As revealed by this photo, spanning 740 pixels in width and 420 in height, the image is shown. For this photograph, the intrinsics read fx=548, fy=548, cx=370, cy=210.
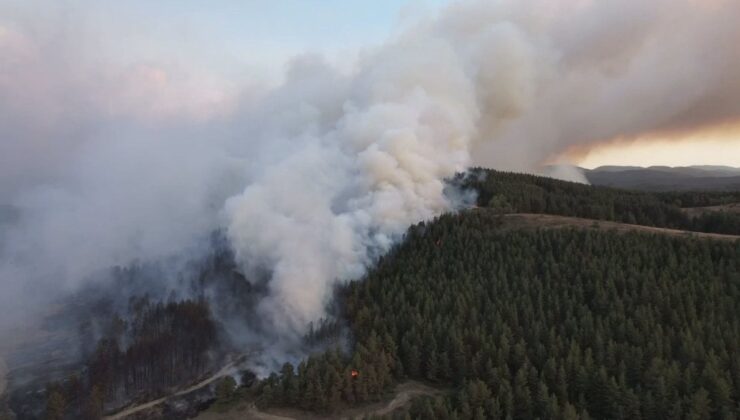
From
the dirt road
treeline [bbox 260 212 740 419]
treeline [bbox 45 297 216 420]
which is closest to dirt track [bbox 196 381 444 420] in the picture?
treeline [bbox 260 212 740 419]

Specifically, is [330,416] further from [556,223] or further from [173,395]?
[556,223]

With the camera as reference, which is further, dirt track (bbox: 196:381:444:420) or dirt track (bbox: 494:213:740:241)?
dirt track (bbox: 494:213:740:241)

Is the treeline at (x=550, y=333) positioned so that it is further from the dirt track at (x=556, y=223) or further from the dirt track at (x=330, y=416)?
the dirt track at (x=556, y=223)

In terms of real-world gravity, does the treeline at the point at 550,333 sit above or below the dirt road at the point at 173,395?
above

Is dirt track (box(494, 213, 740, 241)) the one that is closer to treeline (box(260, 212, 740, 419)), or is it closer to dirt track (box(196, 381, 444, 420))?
treeline (box(260, 212, 740, 419))

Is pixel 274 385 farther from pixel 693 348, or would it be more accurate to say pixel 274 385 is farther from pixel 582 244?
pixel 582 244

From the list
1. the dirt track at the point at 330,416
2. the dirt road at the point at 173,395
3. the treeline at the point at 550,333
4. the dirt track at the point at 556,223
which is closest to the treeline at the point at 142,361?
the dirt road at the point at 173,395
